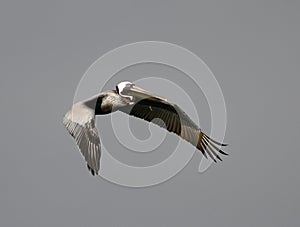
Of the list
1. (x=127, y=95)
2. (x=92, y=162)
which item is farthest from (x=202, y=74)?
(x=92, y=162)

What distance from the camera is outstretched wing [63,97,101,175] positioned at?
78.3 feet

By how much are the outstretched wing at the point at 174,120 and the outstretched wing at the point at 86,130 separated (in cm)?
218

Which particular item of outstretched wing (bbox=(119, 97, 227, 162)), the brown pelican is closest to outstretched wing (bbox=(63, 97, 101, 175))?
the brown pelican

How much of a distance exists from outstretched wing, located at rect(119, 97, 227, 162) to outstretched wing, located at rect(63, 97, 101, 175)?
7.16ft

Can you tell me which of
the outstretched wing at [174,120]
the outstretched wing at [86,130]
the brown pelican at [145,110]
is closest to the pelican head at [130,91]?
the brown pelican at [145,110]

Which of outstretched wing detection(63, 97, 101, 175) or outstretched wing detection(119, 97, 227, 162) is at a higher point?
outstretched wing detection(119, 97, 227, 162)

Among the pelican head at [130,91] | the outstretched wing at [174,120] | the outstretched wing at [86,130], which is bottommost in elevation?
the outstretched wing at [86,130]

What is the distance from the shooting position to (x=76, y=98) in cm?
2592

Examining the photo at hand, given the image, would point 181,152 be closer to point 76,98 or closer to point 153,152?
point 153,152

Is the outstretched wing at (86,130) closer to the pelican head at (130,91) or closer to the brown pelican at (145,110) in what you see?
the brown pelican at (145,110)

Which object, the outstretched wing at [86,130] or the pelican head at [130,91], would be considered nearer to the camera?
the outstretched wing at [86,130]

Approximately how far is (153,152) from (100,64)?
2385 millimetres

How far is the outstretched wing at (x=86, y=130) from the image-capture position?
23.9 metres

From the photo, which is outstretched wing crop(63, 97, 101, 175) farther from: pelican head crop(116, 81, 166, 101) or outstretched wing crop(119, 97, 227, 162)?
outstretched wing crop(119, 97, 227, 162)
